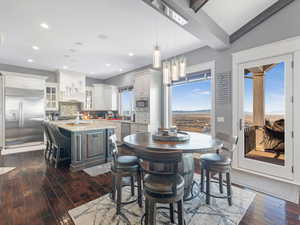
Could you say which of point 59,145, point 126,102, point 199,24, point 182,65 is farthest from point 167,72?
point 126,102

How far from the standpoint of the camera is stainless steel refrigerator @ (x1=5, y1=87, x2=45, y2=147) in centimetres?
474

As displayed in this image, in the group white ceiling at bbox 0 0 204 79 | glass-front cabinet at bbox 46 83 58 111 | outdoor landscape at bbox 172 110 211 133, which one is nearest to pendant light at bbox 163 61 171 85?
white ceiling at bbox 0 0 204 79

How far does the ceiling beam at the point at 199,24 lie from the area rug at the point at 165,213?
268 cm

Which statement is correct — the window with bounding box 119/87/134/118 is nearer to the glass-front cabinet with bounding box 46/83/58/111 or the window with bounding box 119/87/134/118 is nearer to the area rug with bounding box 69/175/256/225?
the glass-front cabinet with bounding box 46/83/58/111

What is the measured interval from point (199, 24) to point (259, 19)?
1.30 m

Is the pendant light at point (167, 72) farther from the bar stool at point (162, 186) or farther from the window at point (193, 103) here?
the window at point (193, 103)

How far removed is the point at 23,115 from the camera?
16.2ft

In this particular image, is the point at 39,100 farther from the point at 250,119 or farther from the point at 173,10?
the point at 250,119

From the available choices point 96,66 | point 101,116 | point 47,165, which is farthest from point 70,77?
point 47,165

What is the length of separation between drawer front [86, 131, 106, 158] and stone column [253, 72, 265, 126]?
3446mm

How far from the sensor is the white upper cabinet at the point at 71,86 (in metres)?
5.91

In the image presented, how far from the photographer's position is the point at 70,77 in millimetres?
6121

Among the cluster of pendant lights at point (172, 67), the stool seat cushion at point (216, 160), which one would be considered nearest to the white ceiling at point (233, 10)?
the cluster of pendant lights at point (172, 67)

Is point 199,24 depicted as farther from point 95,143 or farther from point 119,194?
point 95,143
